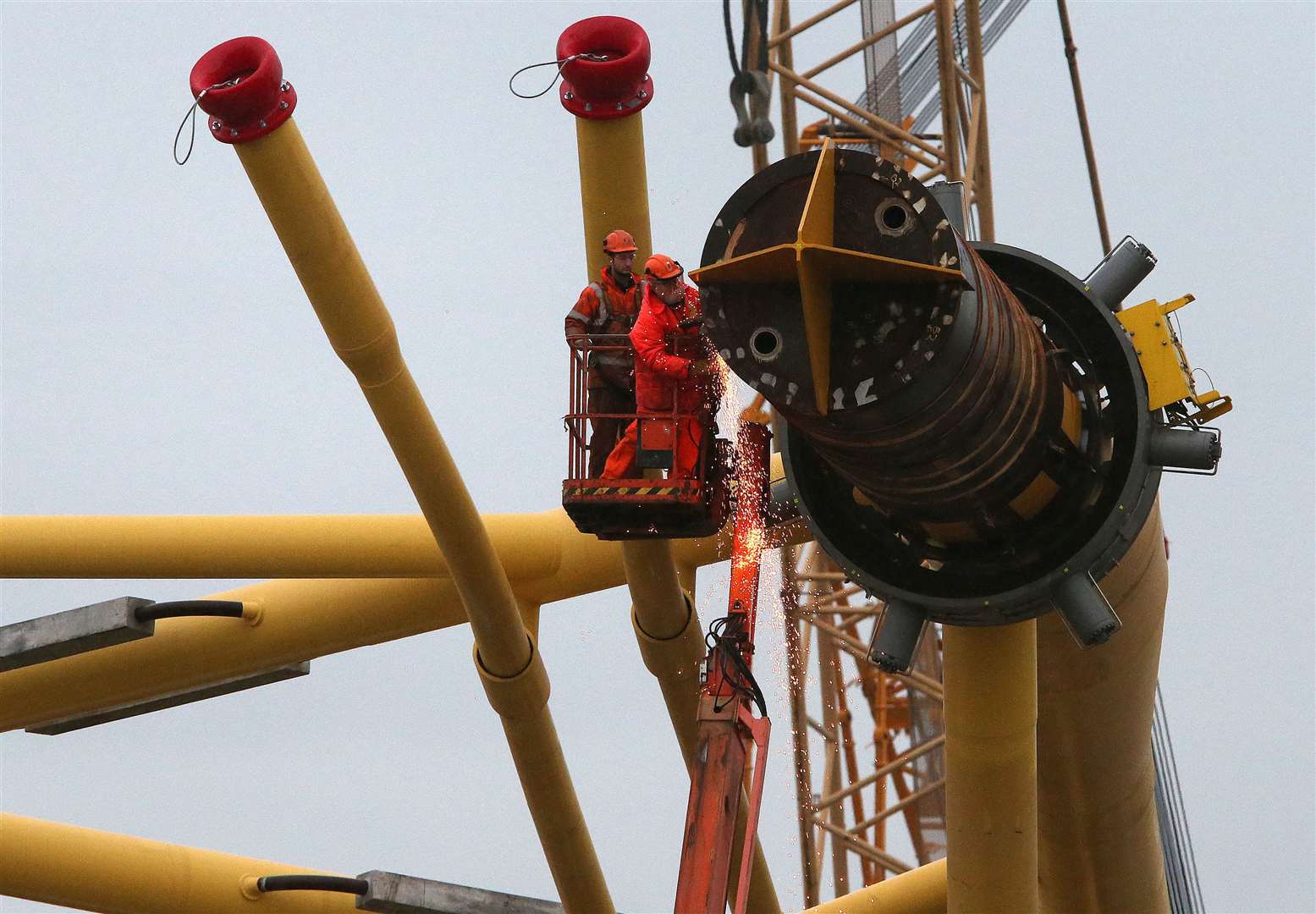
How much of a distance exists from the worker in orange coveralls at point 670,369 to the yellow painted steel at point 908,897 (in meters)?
4.88

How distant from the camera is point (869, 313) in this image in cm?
741

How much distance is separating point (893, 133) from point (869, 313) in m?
18.5

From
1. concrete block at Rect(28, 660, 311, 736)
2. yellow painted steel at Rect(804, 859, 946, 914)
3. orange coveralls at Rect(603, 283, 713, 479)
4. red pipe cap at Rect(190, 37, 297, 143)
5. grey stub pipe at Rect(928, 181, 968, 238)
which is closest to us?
grey stub pipe at Rect(928, 181, 968, 238)

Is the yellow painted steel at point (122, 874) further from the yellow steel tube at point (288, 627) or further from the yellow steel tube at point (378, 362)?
the yellow steel tube at point (378, 362)

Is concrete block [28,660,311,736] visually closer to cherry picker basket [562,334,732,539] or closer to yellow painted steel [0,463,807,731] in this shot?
yellow painted steel [0,463,807,731]

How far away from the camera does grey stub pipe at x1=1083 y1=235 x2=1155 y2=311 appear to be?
29.8 ft

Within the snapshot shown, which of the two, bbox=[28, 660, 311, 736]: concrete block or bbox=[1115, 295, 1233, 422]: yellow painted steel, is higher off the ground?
bbox=[28, 660, 311, 736]: concrete block

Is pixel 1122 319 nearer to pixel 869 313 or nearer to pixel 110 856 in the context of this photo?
pixel 869 313

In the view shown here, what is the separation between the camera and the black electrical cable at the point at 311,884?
51.9ft

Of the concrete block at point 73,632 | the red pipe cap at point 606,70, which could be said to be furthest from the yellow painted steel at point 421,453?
the concrete block at point 73,632

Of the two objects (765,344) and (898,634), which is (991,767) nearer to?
(898,634)

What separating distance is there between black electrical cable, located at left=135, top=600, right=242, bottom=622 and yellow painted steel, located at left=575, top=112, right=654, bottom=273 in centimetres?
458

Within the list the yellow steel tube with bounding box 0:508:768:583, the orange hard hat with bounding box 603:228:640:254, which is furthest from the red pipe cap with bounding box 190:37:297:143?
the yellow steel tube with bounding box 0:508:768:583

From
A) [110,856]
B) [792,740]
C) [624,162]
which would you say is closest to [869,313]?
[624,162]
